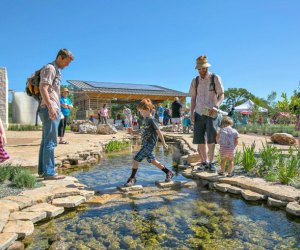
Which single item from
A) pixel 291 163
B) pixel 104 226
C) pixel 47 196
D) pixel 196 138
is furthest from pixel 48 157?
pixel 291 163

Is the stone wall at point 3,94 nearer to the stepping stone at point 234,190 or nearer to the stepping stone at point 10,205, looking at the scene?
the stepping stone at point 10,205

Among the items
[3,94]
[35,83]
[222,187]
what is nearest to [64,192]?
[35,83]

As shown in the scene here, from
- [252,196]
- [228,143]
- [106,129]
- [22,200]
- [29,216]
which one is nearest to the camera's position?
[29,216]

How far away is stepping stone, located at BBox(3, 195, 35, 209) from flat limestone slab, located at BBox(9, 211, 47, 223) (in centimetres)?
18

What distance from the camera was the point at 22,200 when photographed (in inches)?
115

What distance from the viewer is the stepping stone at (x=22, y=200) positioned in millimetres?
2852

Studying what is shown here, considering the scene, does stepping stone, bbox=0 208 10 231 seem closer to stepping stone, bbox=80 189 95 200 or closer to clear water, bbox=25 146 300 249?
clear water, bbox=25 146 300 249

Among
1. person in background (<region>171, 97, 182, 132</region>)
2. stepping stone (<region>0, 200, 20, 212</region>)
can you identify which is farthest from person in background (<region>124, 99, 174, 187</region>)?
person in background (<region>171, 97, 182, 132</region>)

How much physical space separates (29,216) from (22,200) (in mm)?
401

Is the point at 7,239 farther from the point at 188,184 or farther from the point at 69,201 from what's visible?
the point at 188,184

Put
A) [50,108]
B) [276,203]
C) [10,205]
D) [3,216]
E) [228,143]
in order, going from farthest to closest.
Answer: [228,143], [50,108], [276,203], [10,205], [3,216]

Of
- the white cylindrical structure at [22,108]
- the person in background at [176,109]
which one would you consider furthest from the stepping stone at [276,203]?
the white cylindrical structure at [22,108]

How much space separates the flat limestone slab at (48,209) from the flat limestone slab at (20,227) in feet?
0.88

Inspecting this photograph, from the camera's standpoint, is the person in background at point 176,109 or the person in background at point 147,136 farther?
the person in background at point 176,109
